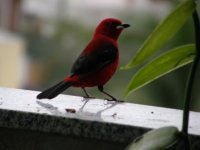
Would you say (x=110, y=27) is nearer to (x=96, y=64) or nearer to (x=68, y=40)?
(x=96, y=64)

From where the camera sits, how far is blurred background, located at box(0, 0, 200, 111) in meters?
6.61

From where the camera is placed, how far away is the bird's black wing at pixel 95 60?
154 centimetres

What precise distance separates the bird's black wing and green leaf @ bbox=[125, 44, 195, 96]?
576 mm

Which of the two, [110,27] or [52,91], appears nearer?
[52,91]

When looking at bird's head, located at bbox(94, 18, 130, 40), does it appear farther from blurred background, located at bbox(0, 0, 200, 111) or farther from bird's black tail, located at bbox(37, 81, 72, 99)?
blurred background, located at bbox(0, 0, 200, 111)

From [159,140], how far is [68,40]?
36.6ft

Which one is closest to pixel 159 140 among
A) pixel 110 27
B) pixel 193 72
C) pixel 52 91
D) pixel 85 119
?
pixel 193 72

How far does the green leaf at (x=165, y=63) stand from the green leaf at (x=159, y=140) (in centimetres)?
11

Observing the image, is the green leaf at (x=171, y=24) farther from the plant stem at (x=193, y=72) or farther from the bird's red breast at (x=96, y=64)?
the bird's red breast at (x=96, y=64)

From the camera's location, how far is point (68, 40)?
470 inches

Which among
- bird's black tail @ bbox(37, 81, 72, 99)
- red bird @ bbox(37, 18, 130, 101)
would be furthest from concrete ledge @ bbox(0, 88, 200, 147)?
red bird @ bbox(37, 18, 130, 101)

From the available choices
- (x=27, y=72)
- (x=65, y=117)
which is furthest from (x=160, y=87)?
(x=27, y=72)

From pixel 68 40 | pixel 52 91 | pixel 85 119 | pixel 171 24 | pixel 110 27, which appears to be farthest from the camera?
pixel 68 40

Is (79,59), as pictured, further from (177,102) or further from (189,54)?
(177,102)
